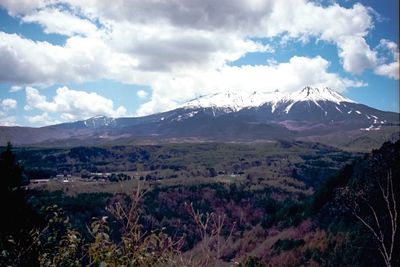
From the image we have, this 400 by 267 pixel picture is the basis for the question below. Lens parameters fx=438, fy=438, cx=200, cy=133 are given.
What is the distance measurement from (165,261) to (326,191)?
54014 mm

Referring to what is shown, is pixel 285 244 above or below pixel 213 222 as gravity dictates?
below

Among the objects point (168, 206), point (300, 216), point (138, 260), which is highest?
point (138, 260)

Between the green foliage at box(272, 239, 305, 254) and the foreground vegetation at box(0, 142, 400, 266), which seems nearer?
the foreground vegetation at box(0, 142, 400, 266)

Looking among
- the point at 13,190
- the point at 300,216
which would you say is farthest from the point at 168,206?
the point at 13,190

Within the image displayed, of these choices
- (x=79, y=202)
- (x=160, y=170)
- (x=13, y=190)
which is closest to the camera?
(x=13, y=190)

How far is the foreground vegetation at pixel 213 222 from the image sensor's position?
5918mm

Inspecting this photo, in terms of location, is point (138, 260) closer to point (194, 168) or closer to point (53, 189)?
point (53, 189)

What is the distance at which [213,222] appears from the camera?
577cm

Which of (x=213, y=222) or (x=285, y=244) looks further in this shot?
(x=285, y=244)

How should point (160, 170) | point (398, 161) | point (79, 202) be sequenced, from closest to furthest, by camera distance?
1. point (398, 161)
2. point (79, 202)
3. point (160, 170)

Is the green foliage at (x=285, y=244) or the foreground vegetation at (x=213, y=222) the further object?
the green foliage at (x=285, y=244)

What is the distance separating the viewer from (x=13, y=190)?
1741 cm

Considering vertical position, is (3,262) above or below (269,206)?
above

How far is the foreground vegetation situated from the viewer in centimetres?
592
